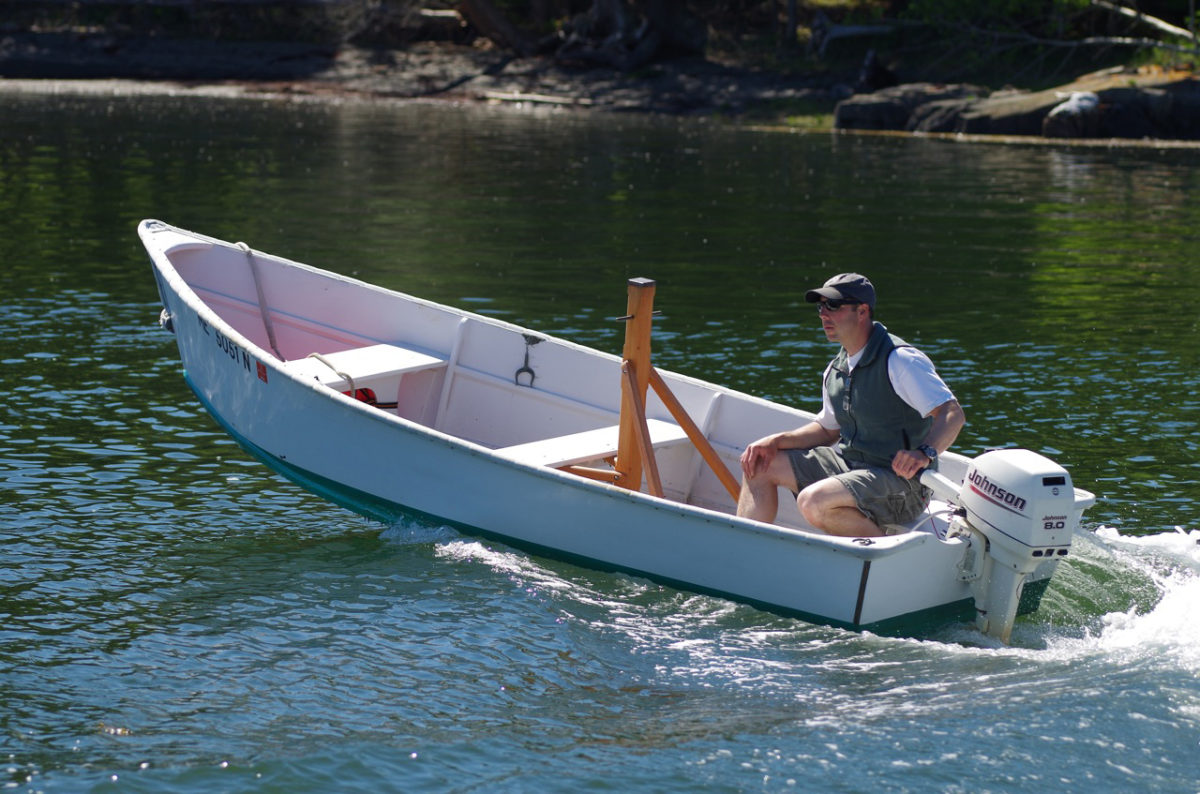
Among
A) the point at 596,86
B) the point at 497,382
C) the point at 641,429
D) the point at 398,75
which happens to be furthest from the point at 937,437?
the point at 398,75

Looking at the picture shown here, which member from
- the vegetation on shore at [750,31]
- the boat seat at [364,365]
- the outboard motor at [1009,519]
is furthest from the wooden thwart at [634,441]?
the vegetation on shore at [750,31]

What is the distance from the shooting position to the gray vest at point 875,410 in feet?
23.3

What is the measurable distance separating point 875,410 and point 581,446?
6.72 feet

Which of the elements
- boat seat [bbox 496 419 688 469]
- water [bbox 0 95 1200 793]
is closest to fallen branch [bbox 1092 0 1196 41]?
water [bbox 0 95 1200 793]

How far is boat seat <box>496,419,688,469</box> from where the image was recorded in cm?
832

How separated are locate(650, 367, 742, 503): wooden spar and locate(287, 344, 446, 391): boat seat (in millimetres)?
2081

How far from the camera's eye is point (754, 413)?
8.68 metres

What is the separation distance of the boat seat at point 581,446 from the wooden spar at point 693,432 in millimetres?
243

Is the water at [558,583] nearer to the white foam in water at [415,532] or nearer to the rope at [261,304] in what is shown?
the white foam in water at [415,532]

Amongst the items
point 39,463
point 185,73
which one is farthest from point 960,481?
point 185,73

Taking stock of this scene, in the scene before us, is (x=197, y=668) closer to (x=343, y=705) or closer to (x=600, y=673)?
(x=343, y=705)

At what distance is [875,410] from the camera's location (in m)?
7.17

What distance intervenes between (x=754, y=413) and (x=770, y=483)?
42.3 inches

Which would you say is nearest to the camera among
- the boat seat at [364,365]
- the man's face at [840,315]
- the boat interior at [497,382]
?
the man's face at [840,315]
